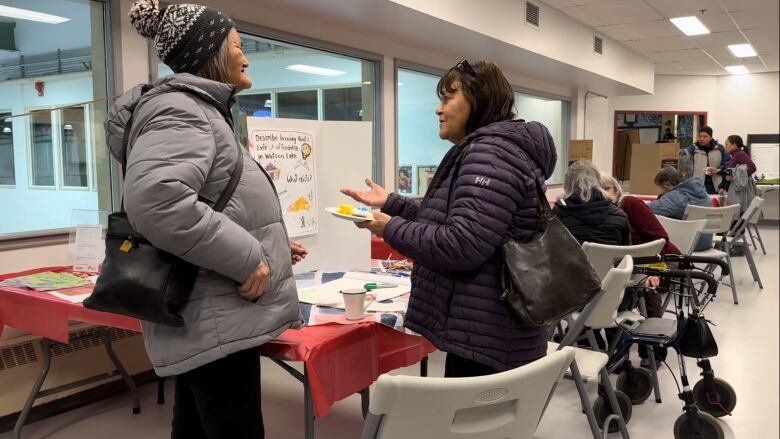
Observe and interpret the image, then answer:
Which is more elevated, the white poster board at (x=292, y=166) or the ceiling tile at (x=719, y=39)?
the ceiling tile at (x=719, y=39)

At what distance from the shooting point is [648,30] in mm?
7121

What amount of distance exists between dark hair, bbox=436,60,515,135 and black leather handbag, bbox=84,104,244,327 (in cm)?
67

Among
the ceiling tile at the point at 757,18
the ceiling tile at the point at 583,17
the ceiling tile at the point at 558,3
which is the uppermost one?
the ceiling tile at the point at 757,18

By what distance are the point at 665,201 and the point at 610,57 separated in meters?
3.30

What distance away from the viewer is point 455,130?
5.10 feet

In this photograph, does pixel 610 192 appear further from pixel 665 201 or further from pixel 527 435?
pixel 527 435

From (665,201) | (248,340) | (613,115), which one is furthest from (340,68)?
(613,115)

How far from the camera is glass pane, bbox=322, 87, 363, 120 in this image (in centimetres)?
504

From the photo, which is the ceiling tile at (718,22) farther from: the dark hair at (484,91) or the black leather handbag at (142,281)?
the black leather handbag at (142,281)

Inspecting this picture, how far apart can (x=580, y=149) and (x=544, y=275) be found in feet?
22.1

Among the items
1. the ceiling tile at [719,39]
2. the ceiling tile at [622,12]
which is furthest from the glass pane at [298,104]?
the ceiling tile at [719,39]

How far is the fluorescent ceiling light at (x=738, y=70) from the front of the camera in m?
10.4

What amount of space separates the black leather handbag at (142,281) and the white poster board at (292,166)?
1155 mm

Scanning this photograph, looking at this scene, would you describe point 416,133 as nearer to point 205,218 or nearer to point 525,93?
point 525,93
